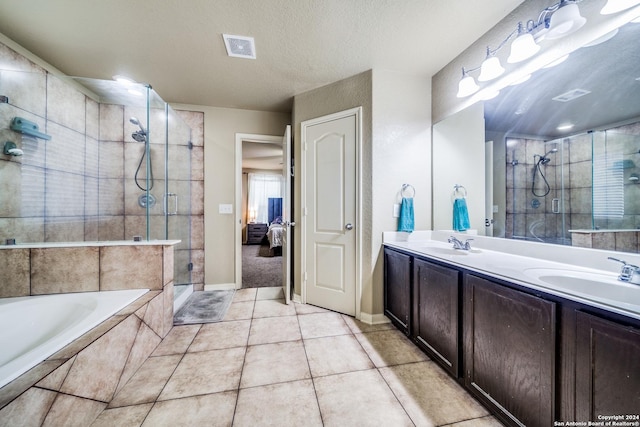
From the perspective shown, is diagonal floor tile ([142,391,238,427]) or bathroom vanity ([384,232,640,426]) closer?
bathroom vanity ([384,232,640,426])

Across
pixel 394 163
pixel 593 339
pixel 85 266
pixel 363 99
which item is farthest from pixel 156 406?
pixel 363 99

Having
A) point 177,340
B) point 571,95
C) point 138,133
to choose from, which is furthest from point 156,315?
point 571,95

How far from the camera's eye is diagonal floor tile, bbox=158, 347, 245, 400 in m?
1.40

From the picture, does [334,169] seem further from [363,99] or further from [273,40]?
[273,40]

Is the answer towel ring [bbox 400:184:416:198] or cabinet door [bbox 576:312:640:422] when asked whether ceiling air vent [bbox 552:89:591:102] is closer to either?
towel ring [bbox 400:184:416:198]

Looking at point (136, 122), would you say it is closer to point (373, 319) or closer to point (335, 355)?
point (335, 355)

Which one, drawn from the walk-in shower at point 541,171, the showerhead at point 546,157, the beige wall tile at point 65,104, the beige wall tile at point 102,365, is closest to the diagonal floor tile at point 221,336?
the beige wall tile at point 102,365

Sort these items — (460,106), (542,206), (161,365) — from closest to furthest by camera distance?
(542,206), (161,365), (460,106)

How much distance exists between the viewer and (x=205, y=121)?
3.14 m

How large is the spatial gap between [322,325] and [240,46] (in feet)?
8.30

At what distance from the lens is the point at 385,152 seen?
2.27 meters

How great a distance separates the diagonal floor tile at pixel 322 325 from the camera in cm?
205

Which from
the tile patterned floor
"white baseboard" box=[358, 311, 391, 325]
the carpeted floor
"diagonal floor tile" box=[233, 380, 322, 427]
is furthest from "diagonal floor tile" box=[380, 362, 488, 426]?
the carpeted floor

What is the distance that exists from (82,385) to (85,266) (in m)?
0.98
